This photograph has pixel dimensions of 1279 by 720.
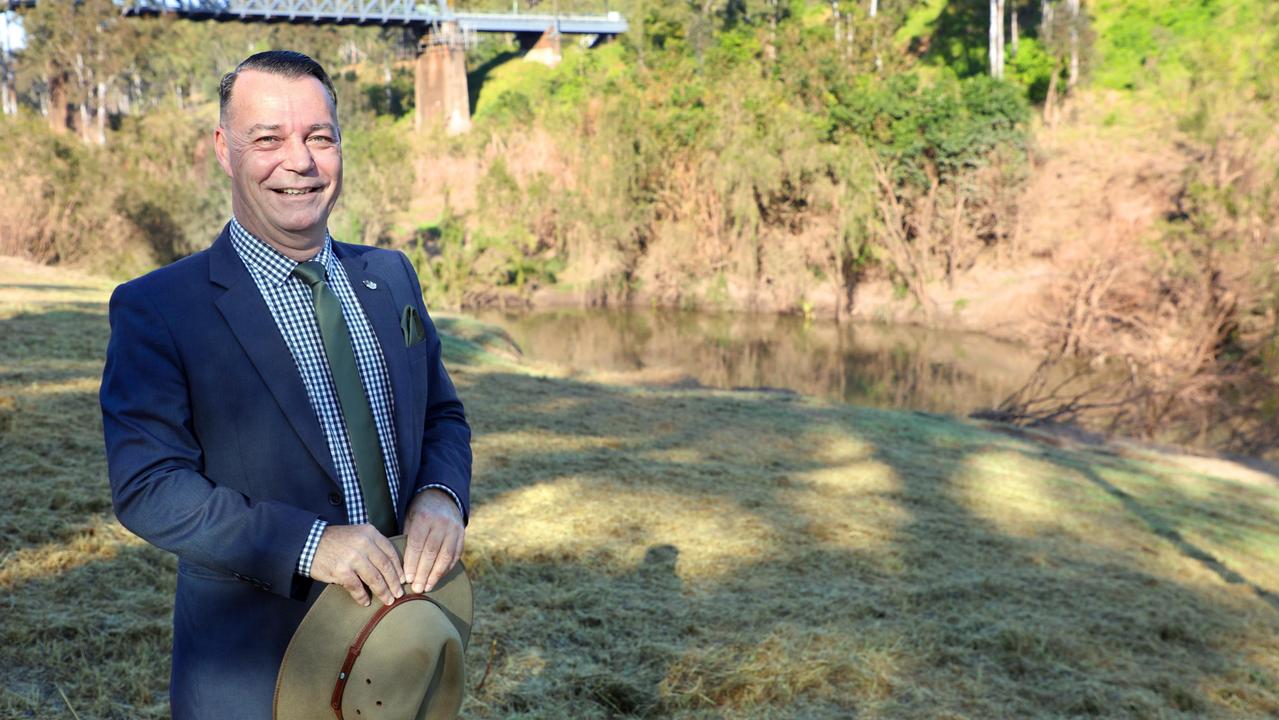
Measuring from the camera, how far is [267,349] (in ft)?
5.25

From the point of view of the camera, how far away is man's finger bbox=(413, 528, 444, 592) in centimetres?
160

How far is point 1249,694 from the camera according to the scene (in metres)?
4.32

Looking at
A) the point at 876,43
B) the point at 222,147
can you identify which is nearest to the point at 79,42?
the point at 876,43

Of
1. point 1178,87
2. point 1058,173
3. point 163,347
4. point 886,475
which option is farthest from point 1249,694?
point 1178,87

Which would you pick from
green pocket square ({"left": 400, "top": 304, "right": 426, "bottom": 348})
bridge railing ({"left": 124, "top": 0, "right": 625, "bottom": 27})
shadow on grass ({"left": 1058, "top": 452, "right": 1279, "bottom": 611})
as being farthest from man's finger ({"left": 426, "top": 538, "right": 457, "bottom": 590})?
bridge railing ({"left": 124, "top": 0, "right": 625, "bottom": 27})

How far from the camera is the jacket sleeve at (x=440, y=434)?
1796 millimetres

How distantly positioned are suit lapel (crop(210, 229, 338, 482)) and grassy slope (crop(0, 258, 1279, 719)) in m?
2.16

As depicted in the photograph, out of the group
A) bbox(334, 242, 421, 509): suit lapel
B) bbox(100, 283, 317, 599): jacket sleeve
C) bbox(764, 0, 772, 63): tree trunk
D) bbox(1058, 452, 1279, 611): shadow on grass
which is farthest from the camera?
bbox(764, 0, 772, 63): tree trunk

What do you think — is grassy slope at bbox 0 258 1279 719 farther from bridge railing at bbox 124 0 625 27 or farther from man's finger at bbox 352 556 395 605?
bridge railing at bbox 124 0 625 27

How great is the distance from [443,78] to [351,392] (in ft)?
160

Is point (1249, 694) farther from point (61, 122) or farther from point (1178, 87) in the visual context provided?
point (61, 122)

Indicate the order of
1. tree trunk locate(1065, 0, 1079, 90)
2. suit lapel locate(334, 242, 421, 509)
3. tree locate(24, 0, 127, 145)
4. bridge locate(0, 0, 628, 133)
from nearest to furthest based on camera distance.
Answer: suit lapel locate(334, 242, 421, 509), tree trunk locate(1065, 0, 1079, 90), tree locate(24, 0, 127, 145), bridge locate(0, 0, 628, 133)

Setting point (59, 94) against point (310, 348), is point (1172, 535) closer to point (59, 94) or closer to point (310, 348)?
point (310, 348)

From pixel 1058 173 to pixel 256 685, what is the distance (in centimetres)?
2445
